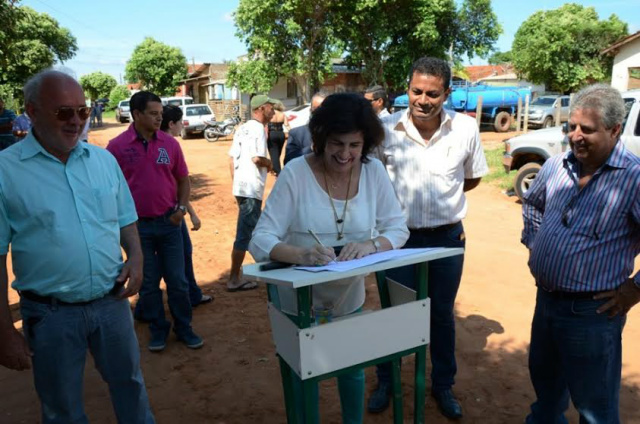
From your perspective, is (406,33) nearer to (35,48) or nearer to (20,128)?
(20,128)

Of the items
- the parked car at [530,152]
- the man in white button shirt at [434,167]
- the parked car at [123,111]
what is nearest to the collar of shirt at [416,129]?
the man in white button shirt at [434,167]

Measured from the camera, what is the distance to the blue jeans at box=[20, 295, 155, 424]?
2098 millimetres

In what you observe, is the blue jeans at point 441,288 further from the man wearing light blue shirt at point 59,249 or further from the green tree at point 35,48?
the green tree at point 35,48

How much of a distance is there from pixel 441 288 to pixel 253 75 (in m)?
23.2

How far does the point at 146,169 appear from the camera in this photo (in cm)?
365

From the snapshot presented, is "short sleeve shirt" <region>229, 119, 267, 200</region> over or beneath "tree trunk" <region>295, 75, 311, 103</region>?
beneath

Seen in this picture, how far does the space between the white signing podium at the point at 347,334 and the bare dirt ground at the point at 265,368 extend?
1.16m

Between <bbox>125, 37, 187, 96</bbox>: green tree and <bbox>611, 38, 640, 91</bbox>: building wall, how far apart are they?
109ft

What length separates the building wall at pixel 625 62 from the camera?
21.5 m

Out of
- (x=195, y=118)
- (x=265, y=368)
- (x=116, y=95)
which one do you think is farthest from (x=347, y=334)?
(x=116, y=95)

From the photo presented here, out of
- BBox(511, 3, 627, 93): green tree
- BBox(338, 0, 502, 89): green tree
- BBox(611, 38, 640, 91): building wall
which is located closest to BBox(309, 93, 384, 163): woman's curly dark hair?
BBox(338, 0, 502, 89): green tree

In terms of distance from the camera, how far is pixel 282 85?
1255 inches

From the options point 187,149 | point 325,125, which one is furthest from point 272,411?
point 187,149

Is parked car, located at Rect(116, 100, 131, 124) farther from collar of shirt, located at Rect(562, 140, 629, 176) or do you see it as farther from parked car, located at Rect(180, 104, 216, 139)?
collar of shirt, located at Rect(562, 140, 629, 176)
